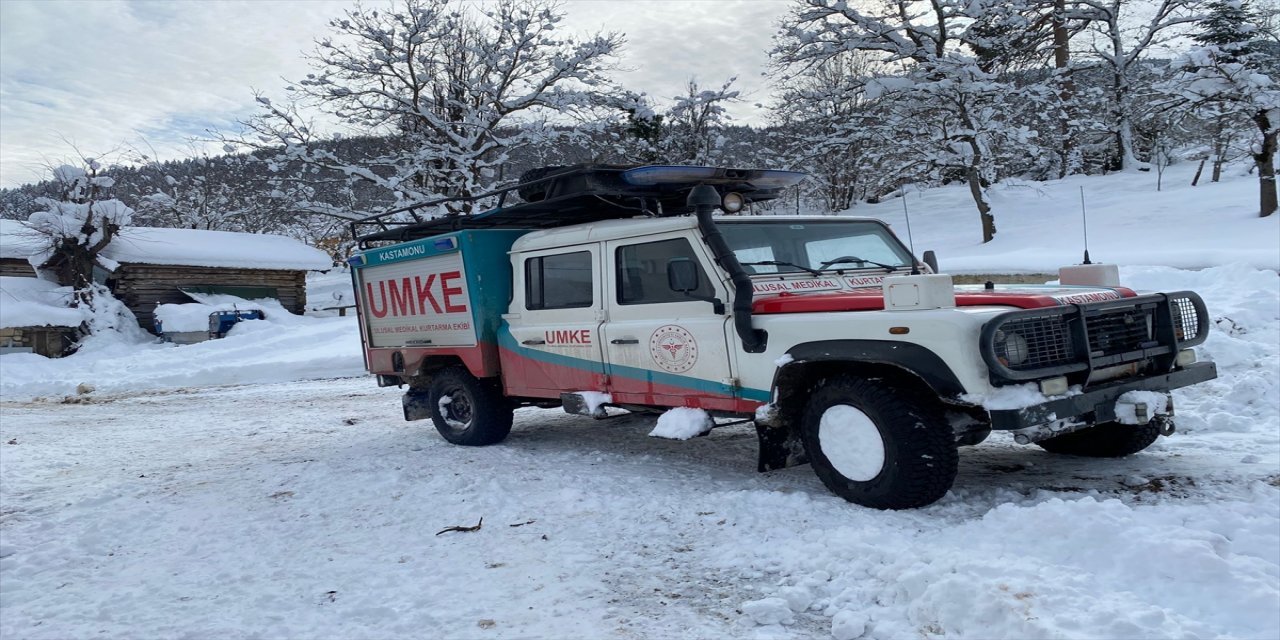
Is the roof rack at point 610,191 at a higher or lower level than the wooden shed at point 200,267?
lower

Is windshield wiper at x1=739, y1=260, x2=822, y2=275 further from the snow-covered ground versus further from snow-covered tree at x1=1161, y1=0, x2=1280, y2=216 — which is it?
snow-covered tree at x1=1161, y1=0, x2=1280, y2=216

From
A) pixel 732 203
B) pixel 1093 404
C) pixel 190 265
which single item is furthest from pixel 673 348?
pixel 190 265

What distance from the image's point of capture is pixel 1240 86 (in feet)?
58.0

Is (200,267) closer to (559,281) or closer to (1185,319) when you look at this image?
(559,281)

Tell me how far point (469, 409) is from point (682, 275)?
310cm

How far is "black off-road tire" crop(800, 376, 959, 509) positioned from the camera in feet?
14.8

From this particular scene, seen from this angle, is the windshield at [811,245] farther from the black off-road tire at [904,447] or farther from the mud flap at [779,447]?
the black off-road tire at [904,447]

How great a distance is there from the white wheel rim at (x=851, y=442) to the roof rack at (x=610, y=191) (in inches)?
74.3

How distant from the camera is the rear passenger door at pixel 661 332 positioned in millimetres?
5598

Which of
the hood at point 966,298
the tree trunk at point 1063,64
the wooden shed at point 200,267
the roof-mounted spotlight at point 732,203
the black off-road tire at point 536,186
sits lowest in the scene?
the hood at point 966,298

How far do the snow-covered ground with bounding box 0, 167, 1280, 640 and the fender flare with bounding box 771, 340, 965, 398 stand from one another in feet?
2.24

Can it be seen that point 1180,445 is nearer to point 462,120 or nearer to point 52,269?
point 462,120

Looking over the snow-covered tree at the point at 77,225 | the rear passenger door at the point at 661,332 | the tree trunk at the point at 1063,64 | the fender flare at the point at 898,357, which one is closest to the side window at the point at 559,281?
the rear passenger door at the point at 661,332

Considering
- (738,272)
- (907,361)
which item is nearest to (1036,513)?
(907,361)
